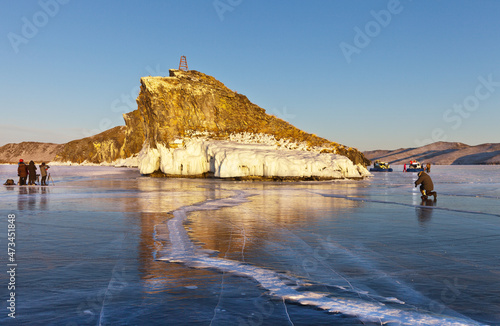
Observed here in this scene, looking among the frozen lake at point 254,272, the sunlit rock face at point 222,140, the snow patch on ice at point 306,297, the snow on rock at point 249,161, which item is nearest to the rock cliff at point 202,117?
the sunlit rock face at point 222,140

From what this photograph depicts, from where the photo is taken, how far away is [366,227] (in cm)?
1205

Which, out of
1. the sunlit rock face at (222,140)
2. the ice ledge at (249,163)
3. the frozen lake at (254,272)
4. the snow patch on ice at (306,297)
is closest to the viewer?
the snow patch on ice at (306,297)

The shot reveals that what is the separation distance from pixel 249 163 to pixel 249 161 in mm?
228

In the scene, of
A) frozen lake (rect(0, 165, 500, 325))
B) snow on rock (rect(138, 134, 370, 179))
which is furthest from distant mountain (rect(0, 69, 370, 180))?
frozen lake (rect(0, 165, 500, 325))

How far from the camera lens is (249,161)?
46.6m

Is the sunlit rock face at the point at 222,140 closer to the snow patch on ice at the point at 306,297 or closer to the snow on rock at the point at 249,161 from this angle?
the snow on rock at the point at 249,161

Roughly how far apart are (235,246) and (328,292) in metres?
3.67

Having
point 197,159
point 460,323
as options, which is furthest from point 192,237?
point 197,159

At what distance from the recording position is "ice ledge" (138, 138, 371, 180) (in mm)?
46562

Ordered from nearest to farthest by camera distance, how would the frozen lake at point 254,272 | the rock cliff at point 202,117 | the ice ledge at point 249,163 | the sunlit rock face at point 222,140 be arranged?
the frozen lake at point 254,272
the ice ledge at point 249,163
the sunlit rock face at point 222,140
the rock cliff at point 202,117

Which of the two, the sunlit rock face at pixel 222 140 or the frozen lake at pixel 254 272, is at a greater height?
the sunlit rock face at pixel 222 140

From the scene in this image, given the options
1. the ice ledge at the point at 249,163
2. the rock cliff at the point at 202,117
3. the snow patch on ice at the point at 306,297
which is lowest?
the snow patch on ice at the point at 306,297

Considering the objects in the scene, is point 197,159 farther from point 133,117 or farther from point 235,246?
point 133,117

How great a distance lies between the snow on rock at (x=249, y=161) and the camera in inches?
1834
